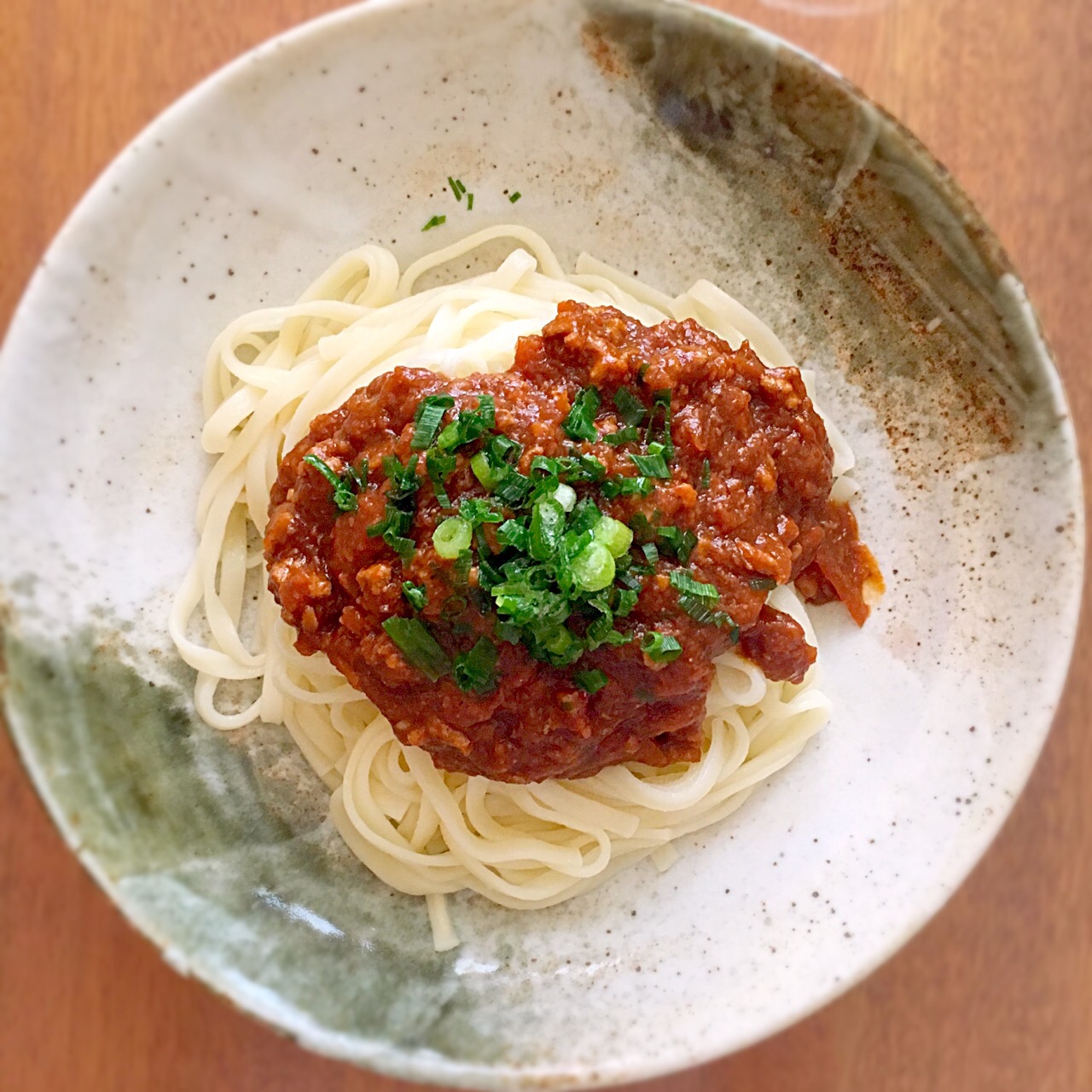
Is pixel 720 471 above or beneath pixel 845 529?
above

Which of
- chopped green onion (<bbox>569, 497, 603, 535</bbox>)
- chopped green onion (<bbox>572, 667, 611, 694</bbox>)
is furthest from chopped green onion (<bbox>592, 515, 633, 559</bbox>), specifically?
chopped green onion (<bbox>572, 667, 611, 694</bbox>)

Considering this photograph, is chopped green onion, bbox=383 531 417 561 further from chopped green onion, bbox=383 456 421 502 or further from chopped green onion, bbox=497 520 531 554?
chopped green onion, bbox=497 520 531 554

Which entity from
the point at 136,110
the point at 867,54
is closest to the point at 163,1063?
the point at 136,110

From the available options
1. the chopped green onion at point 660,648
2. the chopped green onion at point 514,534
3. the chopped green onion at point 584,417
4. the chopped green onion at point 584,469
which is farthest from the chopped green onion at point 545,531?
the chopped green onion at point 660,648

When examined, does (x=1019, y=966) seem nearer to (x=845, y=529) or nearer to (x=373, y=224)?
(x=845, y=529)

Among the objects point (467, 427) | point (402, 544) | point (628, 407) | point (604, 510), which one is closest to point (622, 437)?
point (628, 407)

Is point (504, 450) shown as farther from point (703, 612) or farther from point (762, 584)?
point (762, 584)

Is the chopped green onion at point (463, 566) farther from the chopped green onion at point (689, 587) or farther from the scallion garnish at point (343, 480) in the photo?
the chopped green onion at point (689, 587)

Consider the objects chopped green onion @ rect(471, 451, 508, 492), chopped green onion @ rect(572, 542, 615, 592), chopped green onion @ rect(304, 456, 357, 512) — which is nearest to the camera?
chopped green onion @ rect(572, 542, 615, 592)
